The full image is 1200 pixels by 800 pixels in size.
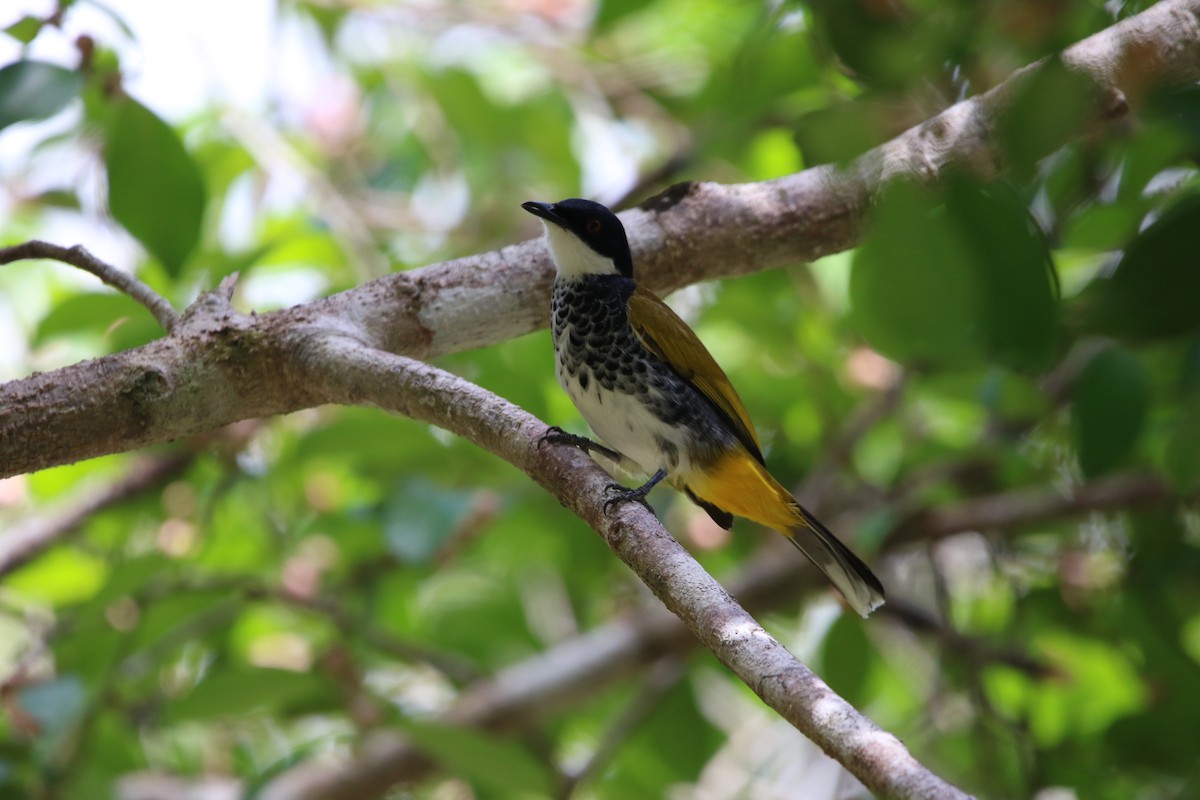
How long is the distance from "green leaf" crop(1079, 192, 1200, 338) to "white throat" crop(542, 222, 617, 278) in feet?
4.49

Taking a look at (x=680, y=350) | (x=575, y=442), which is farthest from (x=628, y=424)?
(x=575, y=442)

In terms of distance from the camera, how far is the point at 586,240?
300cm

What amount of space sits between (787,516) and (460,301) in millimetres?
1037

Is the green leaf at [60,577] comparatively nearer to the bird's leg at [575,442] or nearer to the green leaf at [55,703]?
the green leaf at [55,703]

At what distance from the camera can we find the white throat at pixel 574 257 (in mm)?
2854

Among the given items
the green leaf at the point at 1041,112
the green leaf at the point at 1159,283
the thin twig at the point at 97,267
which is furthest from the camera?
the thin twig at the point at 97,267

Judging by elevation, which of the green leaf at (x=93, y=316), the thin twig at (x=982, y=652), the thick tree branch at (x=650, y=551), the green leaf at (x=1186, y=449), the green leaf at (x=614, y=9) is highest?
the green leaf at (x=614, y=9)

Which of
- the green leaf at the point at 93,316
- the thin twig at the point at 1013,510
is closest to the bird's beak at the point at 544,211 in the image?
the green leaf at the point at 93,316

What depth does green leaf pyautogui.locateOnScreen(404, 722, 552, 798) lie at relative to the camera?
10.1 ft

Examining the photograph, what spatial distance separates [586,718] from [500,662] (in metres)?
0.39

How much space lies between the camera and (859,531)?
3414 millimetres

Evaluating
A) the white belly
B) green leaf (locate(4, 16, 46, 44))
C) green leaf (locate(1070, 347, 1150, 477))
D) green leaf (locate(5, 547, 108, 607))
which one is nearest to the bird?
the white belly

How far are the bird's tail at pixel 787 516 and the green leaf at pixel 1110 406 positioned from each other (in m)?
0.62

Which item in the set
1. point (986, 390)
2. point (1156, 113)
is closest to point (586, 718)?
point (986, 390)
